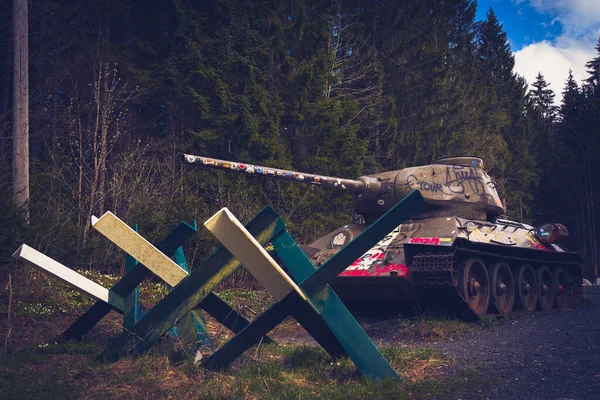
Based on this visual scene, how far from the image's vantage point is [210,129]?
690 inches

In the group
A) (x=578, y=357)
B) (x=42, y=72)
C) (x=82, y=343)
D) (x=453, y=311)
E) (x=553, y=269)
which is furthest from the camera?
(x=42, y=72)

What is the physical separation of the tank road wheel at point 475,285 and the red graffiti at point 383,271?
2.90 ft

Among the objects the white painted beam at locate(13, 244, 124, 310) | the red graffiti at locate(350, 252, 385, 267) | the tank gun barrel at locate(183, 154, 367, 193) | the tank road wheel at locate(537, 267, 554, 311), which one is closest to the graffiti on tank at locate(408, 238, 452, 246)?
the red graffiti at locate(350, 252, 385, 267)

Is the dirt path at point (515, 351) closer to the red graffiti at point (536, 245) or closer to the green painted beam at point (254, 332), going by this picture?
the green painted beam at point (254, 332)

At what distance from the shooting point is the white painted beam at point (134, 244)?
424 centimetres

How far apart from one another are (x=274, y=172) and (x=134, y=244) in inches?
190

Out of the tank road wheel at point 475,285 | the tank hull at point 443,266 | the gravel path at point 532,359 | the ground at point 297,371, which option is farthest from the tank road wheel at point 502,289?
the ground at point 297,371

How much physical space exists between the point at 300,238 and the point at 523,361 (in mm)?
12843

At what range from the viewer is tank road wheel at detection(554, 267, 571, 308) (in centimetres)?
1172

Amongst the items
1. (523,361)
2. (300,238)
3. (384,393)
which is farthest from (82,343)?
(300,238)

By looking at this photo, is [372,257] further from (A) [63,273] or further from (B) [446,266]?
→ (A) [63,273]

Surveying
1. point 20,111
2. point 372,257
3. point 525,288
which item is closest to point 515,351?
point 372,257

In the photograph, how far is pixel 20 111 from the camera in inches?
420

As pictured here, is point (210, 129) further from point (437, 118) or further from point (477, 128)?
point (477, 128)
